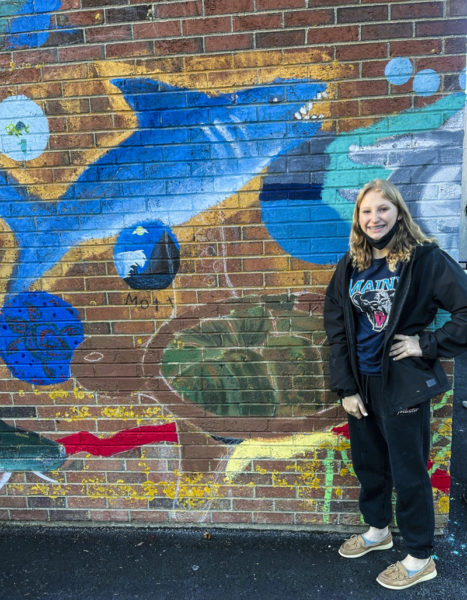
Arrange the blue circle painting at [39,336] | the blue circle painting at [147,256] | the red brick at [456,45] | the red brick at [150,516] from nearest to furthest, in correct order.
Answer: the red brick at [456,45], the blue circle painting at [147,256], the blue circle painting at [39,336], the red brick at [150,516]

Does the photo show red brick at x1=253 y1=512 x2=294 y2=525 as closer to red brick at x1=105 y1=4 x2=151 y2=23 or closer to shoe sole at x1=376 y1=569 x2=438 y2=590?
shoe sole at x1=376 y1=569 x2=438 y2=590

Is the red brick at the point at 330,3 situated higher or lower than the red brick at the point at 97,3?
lower

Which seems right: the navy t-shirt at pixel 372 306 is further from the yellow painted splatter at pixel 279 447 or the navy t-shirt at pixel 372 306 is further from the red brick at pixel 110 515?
the red brick at pixel 110 515

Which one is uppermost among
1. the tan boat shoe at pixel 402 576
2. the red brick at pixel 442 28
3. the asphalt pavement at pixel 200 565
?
the red brick at pixel 442 28

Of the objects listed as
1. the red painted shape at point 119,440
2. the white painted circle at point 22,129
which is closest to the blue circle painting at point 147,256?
the white painted circle at point 22,129

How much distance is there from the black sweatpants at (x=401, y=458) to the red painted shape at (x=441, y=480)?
348mm

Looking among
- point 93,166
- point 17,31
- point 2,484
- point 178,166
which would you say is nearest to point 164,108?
point 178,166

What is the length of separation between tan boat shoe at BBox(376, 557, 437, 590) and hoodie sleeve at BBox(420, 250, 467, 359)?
3.90 feet

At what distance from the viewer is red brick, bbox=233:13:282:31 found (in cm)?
250

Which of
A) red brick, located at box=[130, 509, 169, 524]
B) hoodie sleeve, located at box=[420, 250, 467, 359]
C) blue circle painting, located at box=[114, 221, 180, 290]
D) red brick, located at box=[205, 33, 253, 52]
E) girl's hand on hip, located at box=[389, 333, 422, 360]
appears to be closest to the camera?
hoodie sleeve, located at box=[420, 250, 467, 359]

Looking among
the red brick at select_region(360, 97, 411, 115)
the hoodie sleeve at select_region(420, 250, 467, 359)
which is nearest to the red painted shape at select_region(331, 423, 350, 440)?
the hoodie sleeve at select_region(420, 250, 467, 359)

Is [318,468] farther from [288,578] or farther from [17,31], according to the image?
[17,31]

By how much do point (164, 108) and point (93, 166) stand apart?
544 mm

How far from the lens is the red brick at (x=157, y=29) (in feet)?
8.43
